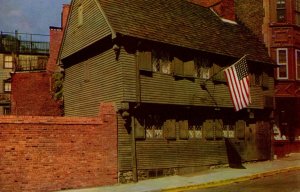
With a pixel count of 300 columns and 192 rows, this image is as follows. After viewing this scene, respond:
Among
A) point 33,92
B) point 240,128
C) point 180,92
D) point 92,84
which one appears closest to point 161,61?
point 180,92

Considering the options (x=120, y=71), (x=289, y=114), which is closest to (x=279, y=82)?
(x=289, y=114)

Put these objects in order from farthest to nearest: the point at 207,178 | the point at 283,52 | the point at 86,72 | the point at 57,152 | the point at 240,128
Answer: the point at 283,52, the point at 240,128, the point at 86,72, the point at 207,178, the point at 57,152

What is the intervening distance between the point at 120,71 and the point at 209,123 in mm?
6283

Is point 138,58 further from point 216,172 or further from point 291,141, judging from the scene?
point 291,141

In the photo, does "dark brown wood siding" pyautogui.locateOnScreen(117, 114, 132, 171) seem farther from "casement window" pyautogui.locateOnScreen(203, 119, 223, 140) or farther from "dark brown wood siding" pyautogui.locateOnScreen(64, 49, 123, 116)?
"casement window" pyautogui.locateOnScreen(203, 119, 223, 140)

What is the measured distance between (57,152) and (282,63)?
1685cm

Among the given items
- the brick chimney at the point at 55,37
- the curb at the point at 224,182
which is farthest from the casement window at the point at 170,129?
the brick chimney at the point at 55,37

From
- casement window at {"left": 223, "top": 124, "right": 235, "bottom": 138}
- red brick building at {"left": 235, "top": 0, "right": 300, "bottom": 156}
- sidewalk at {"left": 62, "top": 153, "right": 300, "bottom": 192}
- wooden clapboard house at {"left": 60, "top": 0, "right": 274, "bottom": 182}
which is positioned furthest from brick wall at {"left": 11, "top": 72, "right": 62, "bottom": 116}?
red brick building at {"left": 235, "top": 0, "right": 300, "bottom": 156}

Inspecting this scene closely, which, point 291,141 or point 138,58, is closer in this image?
point 138,58

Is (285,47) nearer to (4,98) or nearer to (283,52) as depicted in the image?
(283,52)

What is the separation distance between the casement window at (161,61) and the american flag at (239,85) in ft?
9.43

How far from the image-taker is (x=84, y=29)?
2147cm

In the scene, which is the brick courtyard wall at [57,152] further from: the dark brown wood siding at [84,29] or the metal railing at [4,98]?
the metal railing at [4,98]

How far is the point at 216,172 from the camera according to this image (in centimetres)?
2081
